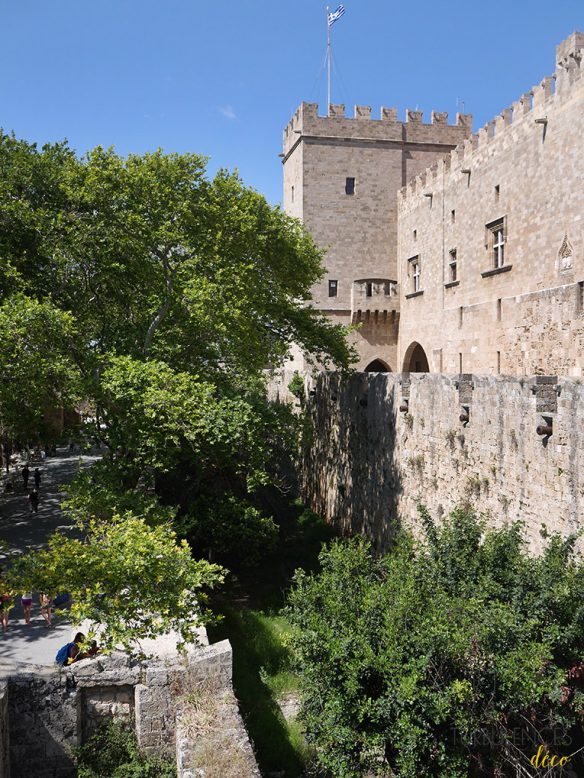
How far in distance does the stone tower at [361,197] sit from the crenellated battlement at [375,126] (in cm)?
4

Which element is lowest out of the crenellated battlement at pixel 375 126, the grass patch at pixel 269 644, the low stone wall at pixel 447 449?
the grass patch at pixel 269 644

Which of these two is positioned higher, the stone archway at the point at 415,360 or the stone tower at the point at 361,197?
the stone tower at the point at 361,197

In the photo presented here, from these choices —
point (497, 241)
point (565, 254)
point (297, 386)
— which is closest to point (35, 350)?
point (297, 386)

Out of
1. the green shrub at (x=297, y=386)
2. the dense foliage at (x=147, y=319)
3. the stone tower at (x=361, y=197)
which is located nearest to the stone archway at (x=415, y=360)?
the stone tower at (x=361, y=197)

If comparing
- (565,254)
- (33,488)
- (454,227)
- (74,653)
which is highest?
(454,227)

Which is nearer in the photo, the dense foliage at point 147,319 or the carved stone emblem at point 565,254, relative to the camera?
the dense foliage at point 147,319

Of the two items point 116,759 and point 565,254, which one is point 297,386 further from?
point 116,759

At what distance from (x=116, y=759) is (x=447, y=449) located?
7160mm

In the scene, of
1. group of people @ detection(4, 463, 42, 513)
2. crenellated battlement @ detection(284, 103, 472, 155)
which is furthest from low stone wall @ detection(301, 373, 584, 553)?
crenellated battlement @ detection(284, 103, 472, 155)

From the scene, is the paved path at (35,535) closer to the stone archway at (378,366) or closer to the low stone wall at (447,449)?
the low stone wall at (447,449)

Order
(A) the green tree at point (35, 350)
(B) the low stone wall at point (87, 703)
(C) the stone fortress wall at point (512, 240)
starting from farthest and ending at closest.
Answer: (C) the stone fortress wall at point (512, 240)
(A) the green tree at point (35, 350)
(B) the low stone wall at point (87, 703)

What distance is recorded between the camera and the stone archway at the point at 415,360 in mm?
26078

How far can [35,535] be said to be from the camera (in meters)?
15.6

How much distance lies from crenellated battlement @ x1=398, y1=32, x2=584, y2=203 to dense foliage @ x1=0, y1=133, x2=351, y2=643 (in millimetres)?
7341
